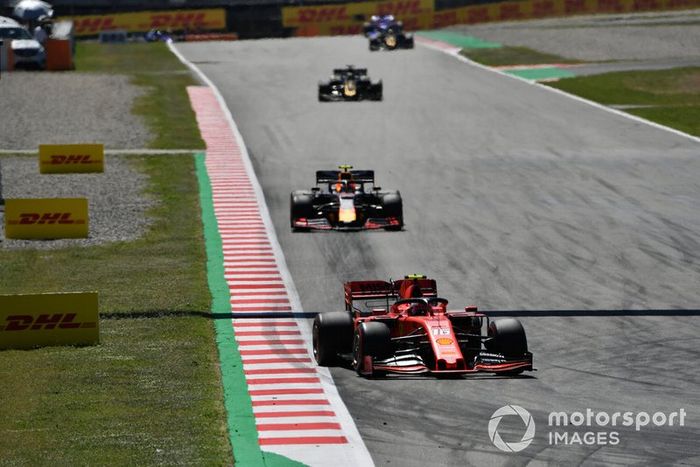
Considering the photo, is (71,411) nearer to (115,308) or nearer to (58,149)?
(115,308)

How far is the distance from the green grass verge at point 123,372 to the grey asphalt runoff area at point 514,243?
1.96 meters

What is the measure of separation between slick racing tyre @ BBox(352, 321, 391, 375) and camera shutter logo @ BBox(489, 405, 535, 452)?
2.11 m

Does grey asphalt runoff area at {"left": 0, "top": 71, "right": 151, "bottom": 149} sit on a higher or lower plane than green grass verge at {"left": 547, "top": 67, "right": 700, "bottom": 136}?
higher

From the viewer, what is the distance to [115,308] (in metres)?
23.2

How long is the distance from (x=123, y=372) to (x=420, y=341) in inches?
157

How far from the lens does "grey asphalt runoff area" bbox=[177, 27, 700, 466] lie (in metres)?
16.7

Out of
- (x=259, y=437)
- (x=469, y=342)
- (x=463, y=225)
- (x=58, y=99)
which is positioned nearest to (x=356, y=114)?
(x=58, y=99)

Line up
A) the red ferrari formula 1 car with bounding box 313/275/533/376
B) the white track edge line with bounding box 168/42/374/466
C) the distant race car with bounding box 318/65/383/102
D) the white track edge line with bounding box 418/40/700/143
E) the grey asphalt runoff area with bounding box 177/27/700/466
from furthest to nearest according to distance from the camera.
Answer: the distant race car with bounding box 318/65/383/102 < the white track edge line with bounding box 418/40/700/143 < the red ferrari formula 1 car with bounding box 313/275/533/376 < the grey asphalt runoff area with bounding box 177/27/700/466 < the white track edge line with bounding box 168/42/374/466

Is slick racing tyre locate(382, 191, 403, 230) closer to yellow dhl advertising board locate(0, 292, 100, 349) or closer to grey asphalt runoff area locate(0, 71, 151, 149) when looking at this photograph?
yellow dhl advertising board locate(0, 292, 100, 349)

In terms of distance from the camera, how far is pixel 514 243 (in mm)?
28625

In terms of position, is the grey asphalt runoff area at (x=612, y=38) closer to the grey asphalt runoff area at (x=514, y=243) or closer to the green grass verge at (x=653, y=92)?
the green grass verge at (x=653, y=92)

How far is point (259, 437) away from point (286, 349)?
4456mm

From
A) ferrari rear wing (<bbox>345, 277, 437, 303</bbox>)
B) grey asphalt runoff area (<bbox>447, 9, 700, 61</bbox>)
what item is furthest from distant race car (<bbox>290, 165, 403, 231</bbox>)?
grey asphalt runoff area (<bbox>447, 9, 700, 61</bbox>)

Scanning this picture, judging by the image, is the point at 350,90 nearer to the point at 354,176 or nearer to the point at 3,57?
the point at 3,57
